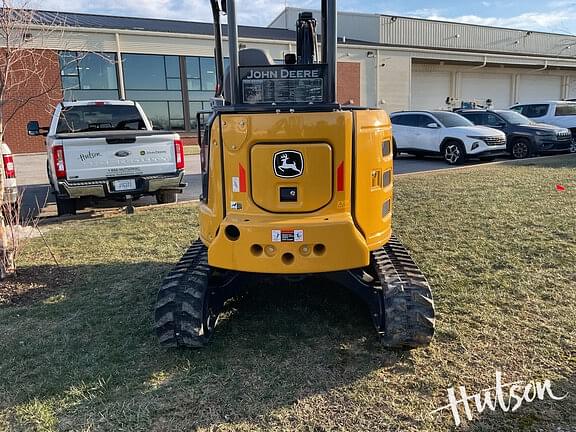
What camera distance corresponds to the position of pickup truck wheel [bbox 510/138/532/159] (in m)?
15.6

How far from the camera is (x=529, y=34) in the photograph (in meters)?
41.6

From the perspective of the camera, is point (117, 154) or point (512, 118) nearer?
point (117, 154)

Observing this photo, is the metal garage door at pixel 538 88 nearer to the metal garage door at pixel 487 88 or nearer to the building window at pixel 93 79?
the metal garage door at pixel 487 88

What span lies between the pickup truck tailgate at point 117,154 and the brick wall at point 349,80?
22912 millimetres

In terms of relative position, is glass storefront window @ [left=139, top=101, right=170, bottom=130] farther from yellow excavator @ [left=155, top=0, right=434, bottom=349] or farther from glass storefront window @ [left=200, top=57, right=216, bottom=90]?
yellow excavator @ [left=155, top=0, right=434, bottom=349]

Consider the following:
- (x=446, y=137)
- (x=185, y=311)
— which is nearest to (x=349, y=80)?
(x=446, y=137)

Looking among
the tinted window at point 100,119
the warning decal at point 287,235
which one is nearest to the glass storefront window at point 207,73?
the tinted window at point 100,119

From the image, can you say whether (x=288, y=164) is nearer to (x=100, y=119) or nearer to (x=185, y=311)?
(x=185, y=311)

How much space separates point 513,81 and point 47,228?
1581 inches

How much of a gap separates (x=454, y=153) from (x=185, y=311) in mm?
12857

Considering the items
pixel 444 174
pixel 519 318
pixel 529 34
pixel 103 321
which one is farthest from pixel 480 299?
pixel 529 34

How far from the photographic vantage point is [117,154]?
7832mm

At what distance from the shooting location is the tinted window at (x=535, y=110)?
18406 mm

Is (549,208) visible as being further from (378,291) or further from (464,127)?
(464,127)
